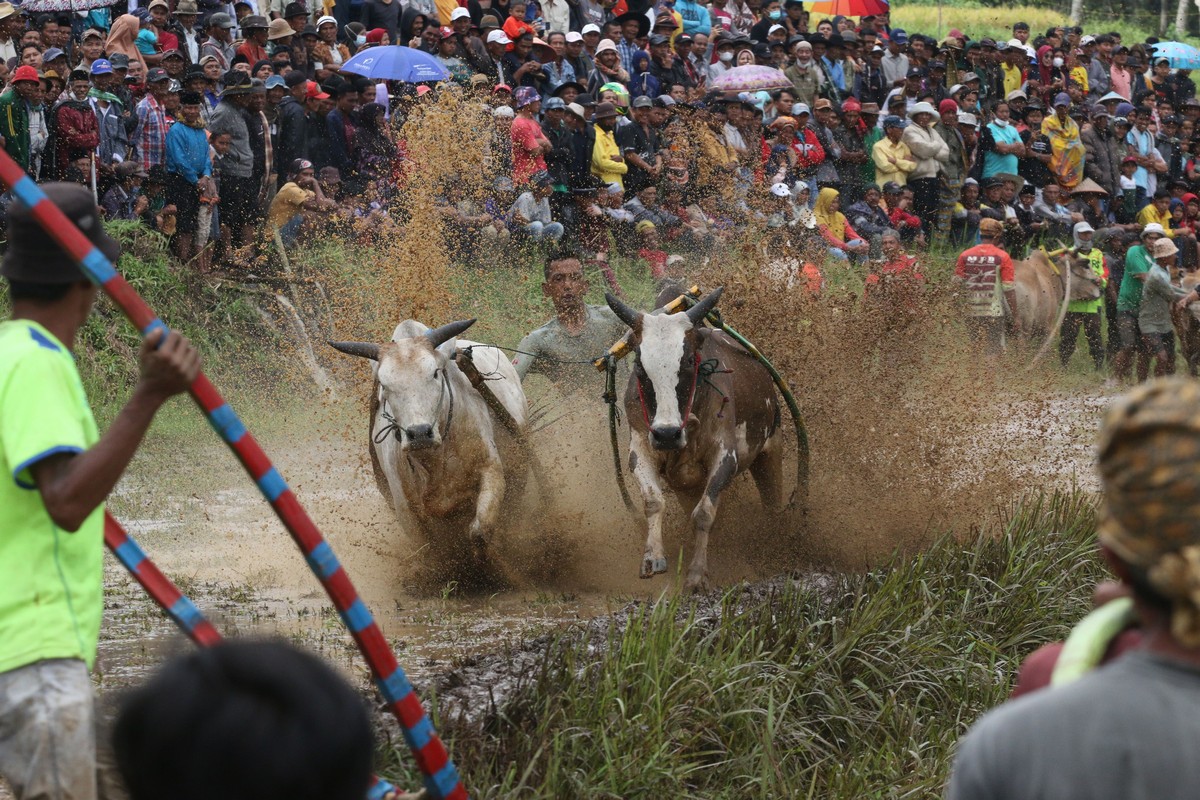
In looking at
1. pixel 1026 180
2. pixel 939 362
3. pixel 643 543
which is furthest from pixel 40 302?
pixel 1026 180

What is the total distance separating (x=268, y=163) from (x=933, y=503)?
7.21 m

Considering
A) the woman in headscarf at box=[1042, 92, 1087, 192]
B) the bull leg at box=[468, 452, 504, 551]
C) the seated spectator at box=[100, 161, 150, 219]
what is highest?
the seated spectator at box=[100, 161, 150, 219]

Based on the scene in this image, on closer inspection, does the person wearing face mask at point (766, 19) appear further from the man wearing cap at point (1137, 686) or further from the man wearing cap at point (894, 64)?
the man wearing cap at point (1137, 686)

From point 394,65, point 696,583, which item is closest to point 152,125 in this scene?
point 394,65

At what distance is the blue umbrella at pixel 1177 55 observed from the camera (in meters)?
28.8

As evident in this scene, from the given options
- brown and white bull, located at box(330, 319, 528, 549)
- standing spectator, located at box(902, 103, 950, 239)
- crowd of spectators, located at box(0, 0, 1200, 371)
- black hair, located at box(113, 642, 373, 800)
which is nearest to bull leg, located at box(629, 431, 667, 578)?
brown and white bull, located at box(330, 319, 528, 549)

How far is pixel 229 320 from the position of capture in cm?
1491

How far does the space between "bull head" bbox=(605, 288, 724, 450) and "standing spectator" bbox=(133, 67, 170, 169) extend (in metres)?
5.59

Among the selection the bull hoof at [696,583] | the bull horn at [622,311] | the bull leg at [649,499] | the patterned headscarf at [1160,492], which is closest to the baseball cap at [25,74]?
the bull horn at [622,311]

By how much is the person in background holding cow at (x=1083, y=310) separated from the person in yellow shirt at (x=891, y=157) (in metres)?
2.21

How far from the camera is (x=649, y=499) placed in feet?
32.5

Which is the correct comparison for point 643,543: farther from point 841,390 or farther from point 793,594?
point 793,594

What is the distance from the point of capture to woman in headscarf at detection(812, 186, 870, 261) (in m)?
17.9

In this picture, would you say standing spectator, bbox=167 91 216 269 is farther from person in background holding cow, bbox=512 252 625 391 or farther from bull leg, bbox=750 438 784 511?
bull leg, bbox=750 438 784 511
